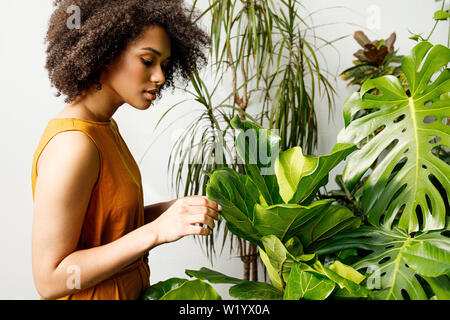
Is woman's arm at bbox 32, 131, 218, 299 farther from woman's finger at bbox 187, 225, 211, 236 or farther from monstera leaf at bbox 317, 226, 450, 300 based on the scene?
monstera leaf at bbox 317, 226, 450, 300

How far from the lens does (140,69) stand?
3.08 feet

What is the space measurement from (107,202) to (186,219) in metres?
0.22

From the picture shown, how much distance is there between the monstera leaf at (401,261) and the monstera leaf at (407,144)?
0.11 feet

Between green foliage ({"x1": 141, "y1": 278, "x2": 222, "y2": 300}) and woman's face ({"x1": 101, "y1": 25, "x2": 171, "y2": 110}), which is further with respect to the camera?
woman's face ({"x1": 101, "y1": 25, "x2": 171, "y2": 110})

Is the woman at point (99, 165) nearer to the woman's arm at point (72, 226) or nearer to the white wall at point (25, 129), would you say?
the woman's arm at point (72, 226)

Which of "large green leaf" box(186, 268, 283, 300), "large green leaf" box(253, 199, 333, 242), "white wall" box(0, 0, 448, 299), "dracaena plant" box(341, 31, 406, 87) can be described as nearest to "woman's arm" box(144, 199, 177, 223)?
"large green leaf" box(186, 268, 283, 300)

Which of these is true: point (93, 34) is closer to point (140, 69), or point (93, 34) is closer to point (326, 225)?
point (140, 69)

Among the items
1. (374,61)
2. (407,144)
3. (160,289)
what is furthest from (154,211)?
A: (374,61)

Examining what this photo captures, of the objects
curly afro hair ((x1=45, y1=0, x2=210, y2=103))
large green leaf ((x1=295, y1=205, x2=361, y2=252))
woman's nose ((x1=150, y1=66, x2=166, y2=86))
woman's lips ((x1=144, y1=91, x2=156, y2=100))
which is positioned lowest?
large green leaf ((x1=295, y1=205, x2=361, y2=252))

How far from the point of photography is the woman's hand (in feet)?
2.52

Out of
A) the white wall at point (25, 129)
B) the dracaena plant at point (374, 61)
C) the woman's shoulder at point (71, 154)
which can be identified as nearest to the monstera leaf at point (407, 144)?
the woman's shoulder at point (71, 154)

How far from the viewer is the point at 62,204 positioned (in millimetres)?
762

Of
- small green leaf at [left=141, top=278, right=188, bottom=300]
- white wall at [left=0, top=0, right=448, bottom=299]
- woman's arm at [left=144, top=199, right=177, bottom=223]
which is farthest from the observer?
white wall at [left=0, top=0, right=448, bottom=299]

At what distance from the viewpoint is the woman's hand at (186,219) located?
0.77 meters
